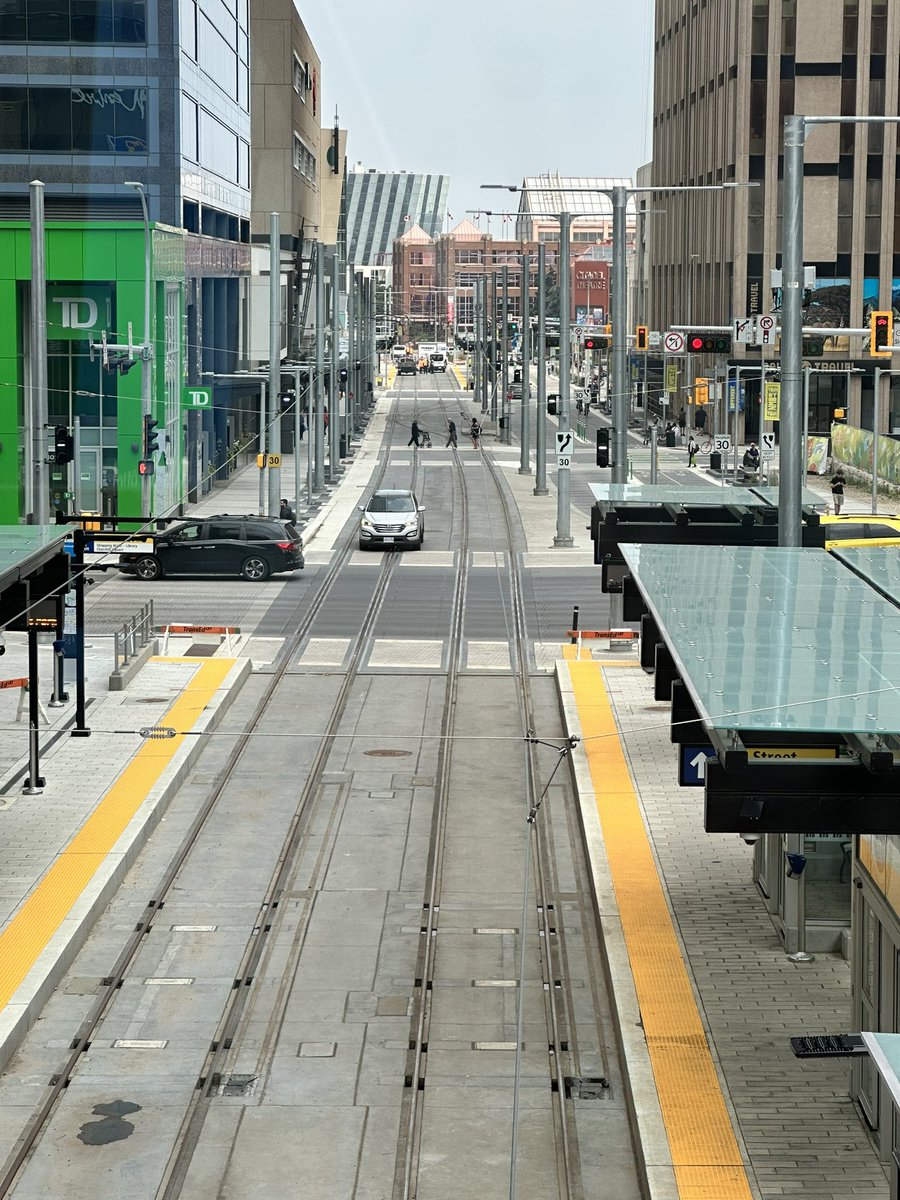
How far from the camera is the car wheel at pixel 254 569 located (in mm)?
43344

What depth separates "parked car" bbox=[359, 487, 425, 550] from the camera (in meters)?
48.3

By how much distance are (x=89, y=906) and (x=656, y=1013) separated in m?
6.08

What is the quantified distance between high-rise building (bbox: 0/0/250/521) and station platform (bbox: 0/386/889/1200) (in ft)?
79.1

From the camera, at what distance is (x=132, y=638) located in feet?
102

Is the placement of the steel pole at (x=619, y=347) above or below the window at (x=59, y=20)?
below

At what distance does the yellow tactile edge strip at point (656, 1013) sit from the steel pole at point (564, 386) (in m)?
23.3

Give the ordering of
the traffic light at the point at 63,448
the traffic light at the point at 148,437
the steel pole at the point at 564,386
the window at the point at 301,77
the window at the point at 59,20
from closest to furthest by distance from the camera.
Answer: the traffic light at the point at 63,448 < the steel pole at the point at 564,386 < the traffic light at the point at 148,437 < the window at the point at 59,20 < the window at the point at 301,77

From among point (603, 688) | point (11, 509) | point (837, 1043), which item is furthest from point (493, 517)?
point (837, 1043)

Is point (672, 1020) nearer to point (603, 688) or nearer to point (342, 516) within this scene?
point (603, 688)

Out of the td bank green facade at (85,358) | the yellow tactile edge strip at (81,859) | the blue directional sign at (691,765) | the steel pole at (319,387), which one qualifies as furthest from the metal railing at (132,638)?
the steel pole at (319,387)

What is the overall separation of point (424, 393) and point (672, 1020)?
132 meters

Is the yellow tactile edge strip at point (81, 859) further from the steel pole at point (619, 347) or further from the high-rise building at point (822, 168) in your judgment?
the high-rise building at point (822, 168)

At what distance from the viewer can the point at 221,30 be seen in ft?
221

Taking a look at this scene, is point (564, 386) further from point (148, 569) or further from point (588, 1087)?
point (588, 1087)
